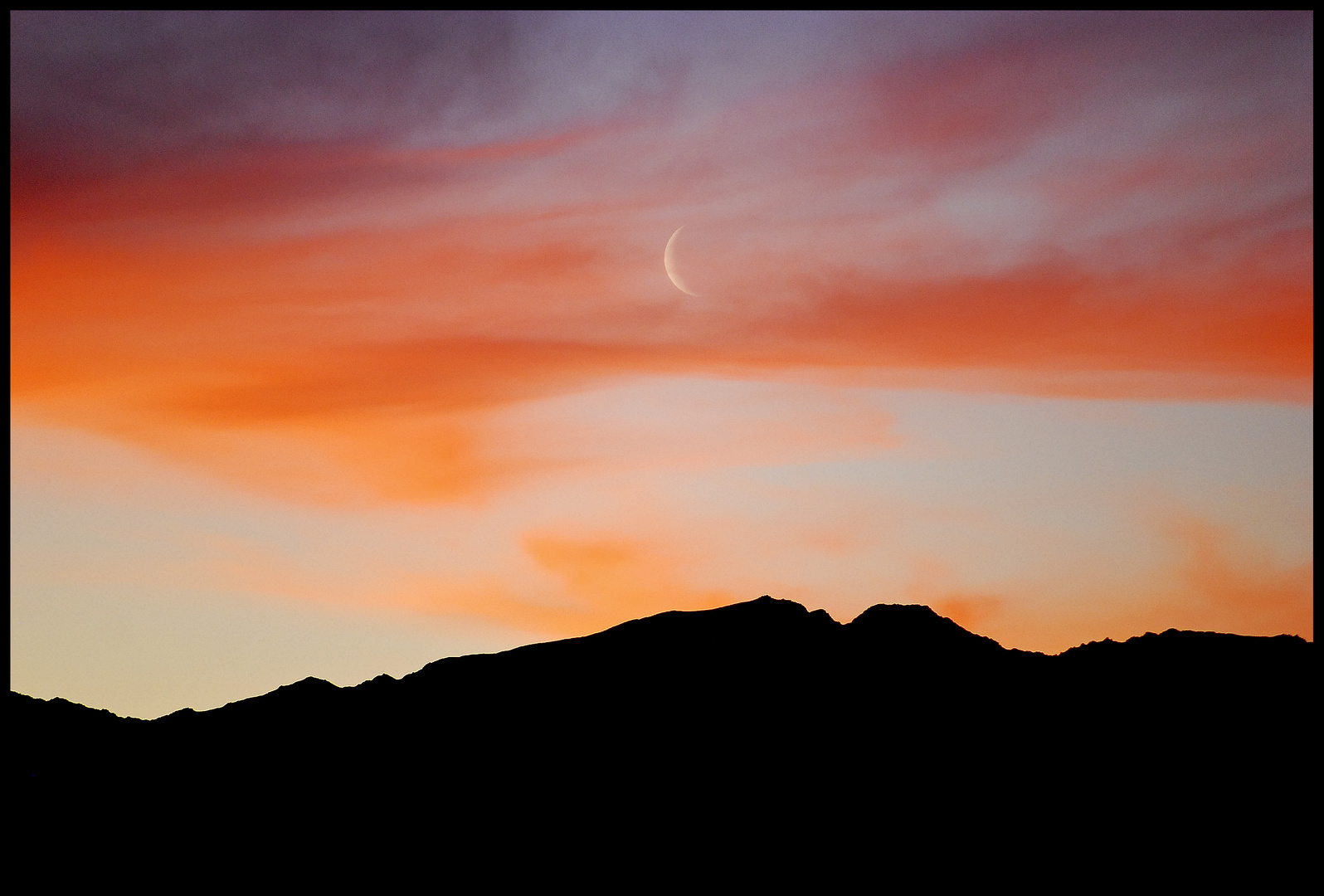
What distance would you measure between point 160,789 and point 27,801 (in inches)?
374

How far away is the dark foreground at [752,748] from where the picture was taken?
271 feet

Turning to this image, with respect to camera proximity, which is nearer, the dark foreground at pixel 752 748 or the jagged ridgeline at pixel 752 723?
the dark foreground at pixel 752 748

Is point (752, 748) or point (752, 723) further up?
point (752, 723)

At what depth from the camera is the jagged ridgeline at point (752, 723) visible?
87.0 metres

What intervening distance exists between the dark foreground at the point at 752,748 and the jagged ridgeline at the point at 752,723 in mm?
212

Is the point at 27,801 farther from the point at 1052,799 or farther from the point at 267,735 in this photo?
the point at 1052,799

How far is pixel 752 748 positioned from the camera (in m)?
91.0

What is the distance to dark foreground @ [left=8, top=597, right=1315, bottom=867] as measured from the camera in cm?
8250

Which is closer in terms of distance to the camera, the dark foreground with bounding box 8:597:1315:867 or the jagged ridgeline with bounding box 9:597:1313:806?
the dark foreground with bounding box 8:597:1315:867

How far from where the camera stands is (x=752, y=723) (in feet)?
306

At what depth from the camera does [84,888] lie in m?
75.9

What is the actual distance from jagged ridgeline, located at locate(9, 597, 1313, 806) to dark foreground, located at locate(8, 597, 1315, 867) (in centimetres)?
21

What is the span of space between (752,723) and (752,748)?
2772 millimetres

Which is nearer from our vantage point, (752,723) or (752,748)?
(752,748)
